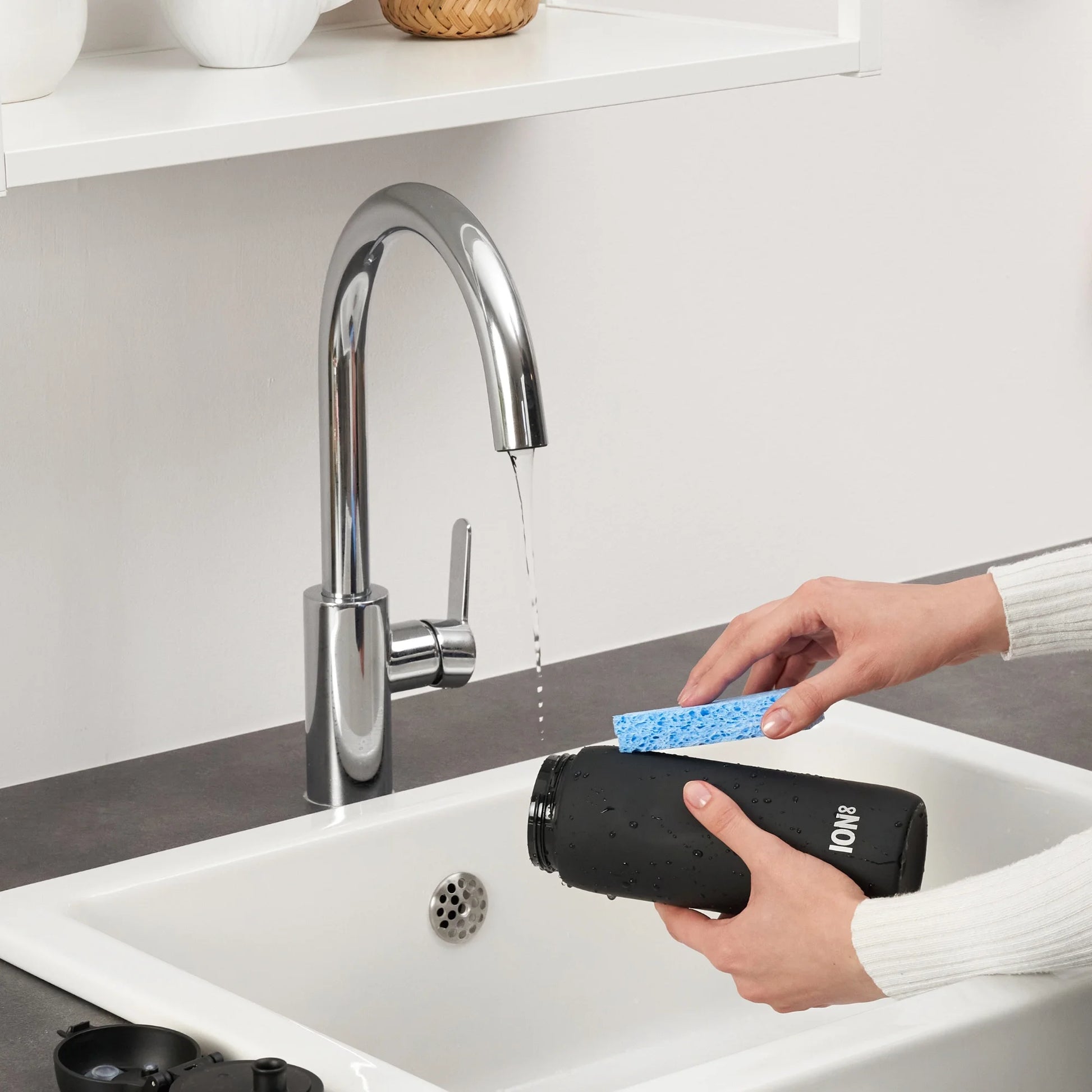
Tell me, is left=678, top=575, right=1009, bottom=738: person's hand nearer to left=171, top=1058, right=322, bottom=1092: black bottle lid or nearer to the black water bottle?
the black water bottle

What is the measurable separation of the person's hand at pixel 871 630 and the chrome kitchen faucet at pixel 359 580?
167 millimetres

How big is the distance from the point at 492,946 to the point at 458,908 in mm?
31

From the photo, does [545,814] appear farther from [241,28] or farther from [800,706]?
[241,28]

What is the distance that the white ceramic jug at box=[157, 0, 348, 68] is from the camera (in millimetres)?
968

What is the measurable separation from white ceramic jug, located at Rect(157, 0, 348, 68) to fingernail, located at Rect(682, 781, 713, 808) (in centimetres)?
47

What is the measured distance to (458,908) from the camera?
107cm

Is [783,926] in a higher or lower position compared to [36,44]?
lower

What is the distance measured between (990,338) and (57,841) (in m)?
0.91

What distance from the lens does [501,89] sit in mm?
926

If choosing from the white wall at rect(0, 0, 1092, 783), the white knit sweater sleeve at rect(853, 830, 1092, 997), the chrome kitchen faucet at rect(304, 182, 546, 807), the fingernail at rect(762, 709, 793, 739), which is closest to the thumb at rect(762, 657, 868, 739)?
the fingernail at rect(762, 709, 793, 739)

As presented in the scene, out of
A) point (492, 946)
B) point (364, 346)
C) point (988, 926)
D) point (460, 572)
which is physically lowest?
point (492, 946)

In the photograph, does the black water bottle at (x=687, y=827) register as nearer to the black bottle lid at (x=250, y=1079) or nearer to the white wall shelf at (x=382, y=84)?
the black bottle lid at (x=250, y=1079)

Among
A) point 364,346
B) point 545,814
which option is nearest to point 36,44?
point 364,346

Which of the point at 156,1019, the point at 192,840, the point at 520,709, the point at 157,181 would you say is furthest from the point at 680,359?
the point at 156,1019
